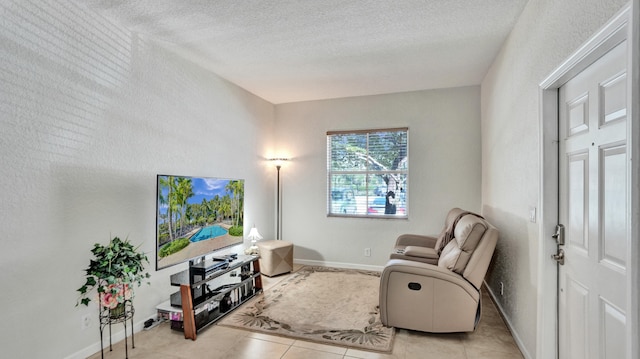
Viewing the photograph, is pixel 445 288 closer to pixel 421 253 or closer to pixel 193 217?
pixel 421 253

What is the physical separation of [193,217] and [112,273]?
0.96 meters

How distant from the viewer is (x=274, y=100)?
16.3 feet

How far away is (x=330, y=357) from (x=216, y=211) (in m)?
1.87

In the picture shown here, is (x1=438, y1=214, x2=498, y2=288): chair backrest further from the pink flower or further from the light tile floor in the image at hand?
the pink flower

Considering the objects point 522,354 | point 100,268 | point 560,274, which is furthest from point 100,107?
point 522,354

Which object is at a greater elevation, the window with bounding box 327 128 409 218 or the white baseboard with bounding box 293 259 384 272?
the window with bounding box 327 128 409 218

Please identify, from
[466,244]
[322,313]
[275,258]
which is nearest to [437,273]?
[466,244]

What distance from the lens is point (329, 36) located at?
9.32 ft

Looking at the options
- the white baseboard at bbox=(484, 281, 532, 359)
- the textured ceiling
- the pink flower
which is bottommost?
the white baseboard at bbox=(484, 281, 532, 359)

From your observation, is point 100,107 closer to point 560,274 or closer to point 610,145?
point 610,145

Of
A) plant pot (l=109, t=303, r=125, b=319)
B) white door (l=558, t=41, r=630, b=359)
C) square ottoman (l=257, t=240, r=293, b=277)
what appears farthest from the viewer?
square ottoman (l=257, t=240, r=293, b=277)

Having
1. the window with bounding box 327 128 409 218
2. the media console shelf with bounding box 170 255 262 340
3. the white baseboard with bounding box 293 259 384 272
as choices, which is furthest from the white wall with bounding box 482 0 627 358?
the media console shelf with bounding box 170 255 262 340

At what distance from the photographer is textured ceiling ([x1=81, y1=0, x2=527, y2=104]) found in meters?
2.38

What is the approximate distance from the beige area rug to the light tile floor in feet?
0.32
